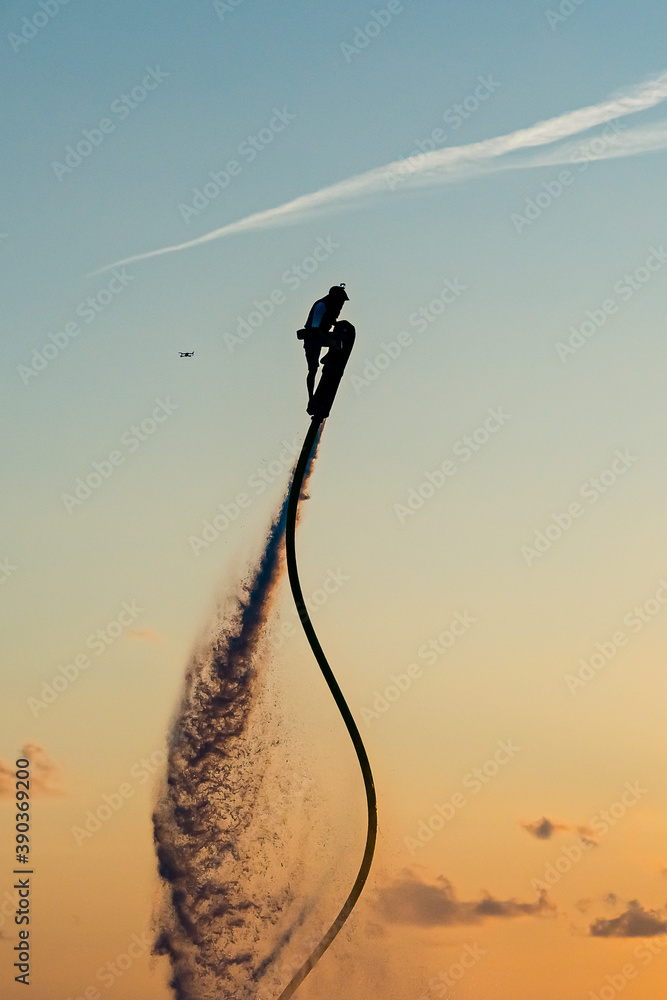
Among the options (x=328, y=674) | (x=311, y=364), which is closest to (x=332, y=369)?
(x=311, y=364)

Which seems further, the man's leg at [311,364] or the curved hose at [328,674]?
the curved hose at [328,674]

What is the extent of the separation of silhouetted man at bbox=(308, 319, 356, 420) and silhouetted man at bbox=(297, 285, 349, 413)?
36 centimetres

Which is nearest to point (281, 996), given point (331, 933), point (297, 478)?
point (331, 933)

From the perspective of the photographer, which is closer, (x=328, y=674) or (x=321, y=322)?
(x=321, y=322)

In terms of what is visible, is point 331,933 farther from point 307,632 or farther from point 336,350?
point 336,350

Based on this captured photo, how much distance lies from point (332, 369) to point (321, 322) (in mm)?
2274

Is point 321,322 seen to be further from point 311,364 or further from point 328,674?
point 328,674

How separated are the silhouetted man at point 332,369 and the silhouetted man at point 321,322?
0.36 metres

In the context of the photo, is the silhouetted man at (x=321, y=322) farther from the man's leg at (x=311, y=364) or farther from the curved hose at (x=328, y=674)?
the curved hose at (x=328, y=674)

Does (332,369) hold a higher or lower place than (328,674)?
higher

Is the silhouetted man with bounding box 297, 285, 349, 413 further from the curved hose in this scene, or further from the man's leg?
the curved hose

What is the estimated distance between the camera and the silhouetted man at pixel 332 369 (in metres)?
72.8

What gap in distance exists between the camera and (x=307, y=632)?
78.3 meters

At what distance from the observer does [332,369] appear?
73312 mm
